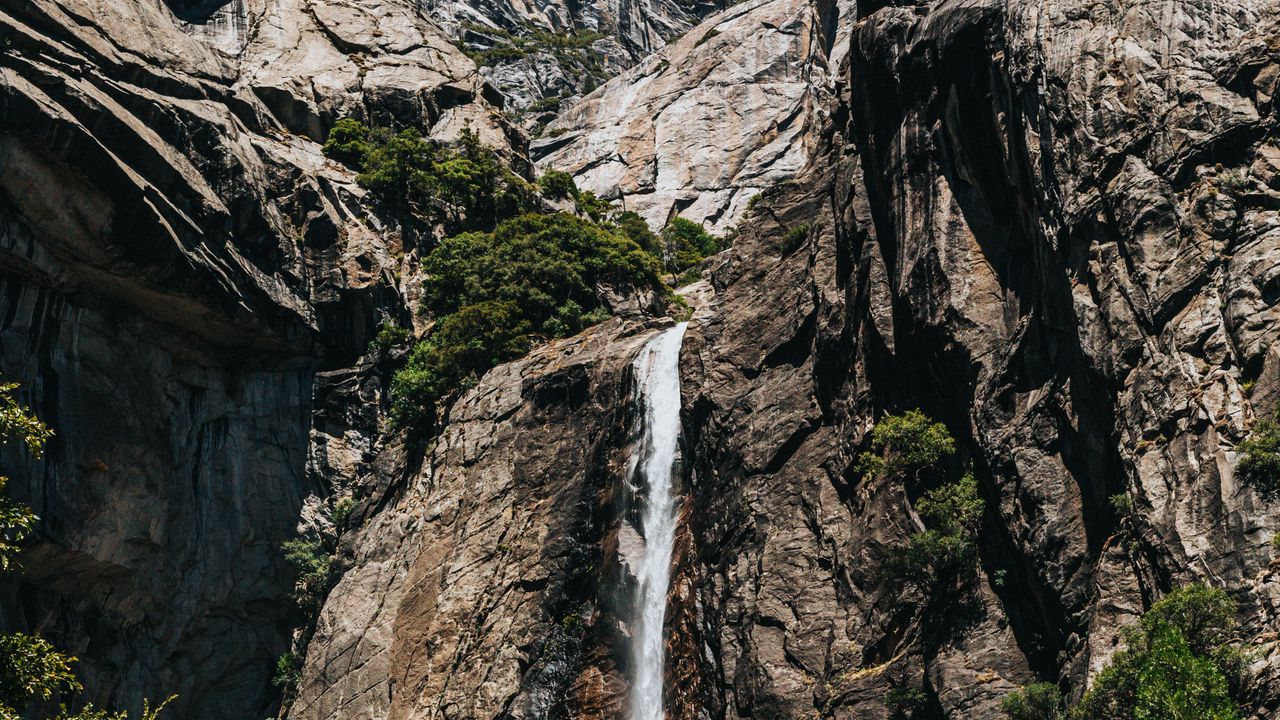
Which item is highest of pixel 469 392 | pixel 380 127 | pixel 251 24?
pixel 251 24

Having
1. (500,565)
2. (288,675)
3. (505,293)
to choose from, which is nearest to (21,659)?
(500,565)

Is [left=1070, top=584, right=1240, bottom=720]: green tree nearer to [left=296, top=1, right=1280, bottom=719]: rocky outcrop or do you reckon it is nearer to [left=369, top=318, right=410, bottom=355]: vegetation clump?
[left=296, top=1, right=1280, bottom=719]: rocky outcrop

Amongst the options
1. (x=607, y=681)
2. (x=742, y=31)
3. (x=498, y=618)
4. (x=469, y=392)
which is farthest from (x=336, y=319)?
(x=742, y=31)

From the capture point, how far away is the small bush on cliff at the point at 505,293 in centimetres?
5075

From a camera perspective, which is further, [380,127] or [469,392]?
[380,127]

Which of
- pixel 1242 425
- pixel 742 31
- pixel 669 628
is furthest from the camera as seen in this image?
pixel 742 31

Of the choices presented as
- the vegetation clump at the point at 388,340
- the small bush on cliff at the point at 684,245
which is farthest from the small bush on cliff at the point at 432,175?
the small bush on cliff at the point at 684,245

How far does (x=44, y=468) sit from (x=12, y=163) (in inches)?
430

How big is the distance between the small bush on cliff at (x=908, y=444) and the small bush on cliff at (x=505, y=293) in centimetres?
2116

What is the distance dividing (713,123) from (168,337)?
55.7 metres

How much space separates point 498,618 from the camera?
41.2 m

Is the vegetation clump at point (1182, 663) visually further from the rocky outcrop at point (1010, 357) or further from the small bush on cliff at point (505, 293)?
the small bush on cliff at point (505, 293)

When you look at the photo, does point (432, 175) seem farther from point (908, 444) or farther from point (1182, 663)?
point (1182, 663)

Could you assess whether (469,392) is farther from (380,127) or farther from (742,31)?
(742,31)
